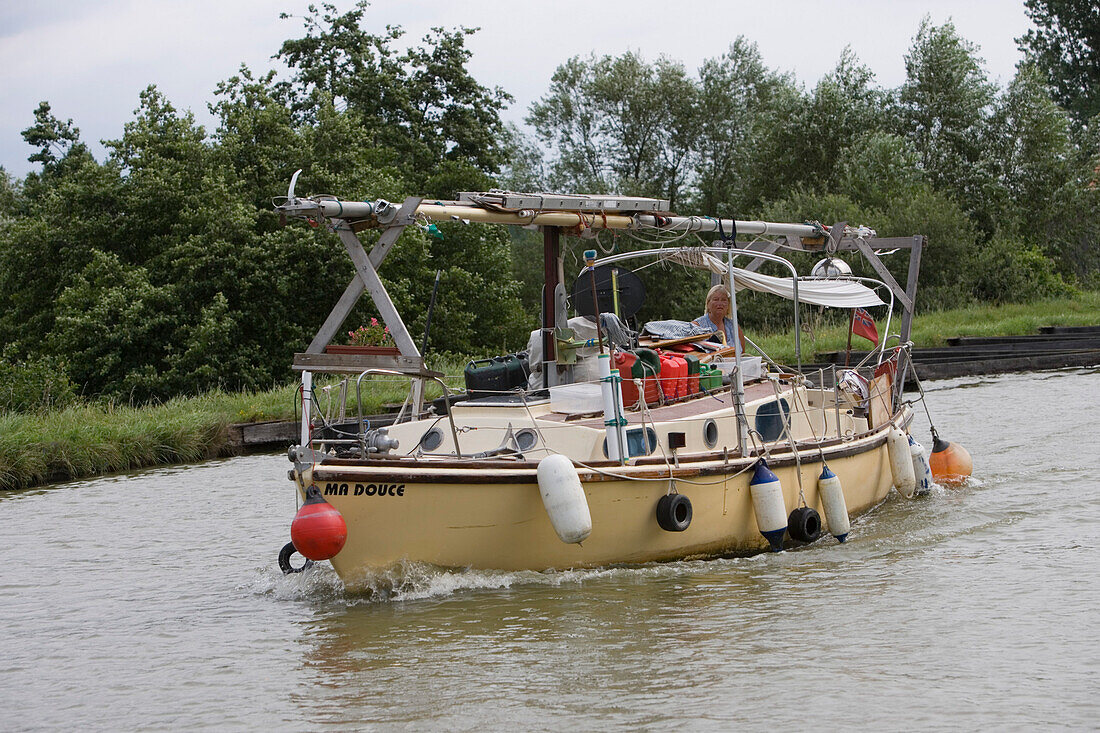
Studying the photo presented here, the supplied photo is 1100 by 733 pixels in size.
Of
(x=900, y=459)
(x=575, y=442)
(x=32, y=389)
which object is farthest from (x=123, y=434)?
(x=900, y=459)

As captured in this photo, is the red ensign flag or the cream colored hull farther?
the red ensign flag

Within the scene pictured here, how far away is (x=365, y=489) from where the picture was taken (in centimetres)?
986

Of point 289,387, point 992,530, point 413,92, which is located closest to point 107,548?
Answer: point 992,530

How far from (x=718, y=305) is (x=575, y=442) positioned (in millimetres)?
3990

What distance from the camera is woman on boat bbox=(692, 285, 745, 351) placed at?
14266 mm

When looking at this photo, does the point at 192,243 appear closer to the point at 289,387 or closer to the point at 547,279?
the point at 289,387

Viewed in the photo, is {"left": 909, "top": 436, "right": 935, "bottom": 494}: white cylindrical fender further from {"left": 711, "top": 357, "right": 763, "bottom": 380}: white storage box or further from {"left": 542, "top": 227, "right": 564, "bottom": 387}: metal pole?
{"left": 542, "top": 227, "right": 564, "bottom": 387}: metal pole

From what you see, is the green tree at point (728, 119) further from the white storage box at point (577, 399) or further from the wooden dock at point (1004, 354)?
the white storage box at point (577, 399)

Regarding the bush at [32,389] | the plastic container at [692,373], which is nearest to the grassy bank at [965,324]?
the bush at [32,389]

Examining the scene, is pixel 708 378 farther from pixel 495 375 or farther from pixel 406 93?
pixel 406 93

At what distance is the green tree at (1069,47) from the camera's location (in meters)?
75.2

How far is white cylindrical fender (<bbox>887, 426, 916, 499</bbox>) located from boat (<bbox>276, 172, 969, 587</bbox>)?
3 centimetres

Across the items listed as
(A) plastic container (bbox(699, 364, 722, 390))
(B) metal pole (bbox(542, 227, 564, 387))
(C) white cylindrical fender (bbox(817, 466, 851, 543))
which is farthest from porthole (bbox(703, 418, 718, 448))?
(B) metal pole (bbox(542, 227, 564, 387))

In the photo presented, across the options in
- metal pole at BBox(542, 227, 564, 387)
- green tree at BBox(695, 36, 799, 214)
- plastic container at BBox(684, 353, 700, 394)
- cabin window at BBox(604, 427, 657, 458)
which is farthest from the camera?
green tree at BBox(695, 36, 799, 214)
